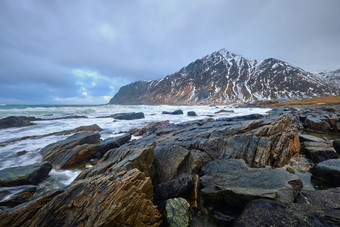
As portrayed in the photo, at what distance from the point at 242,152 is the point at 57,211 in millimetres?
7982

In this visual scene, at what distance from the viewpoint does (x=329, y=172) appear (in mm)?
5629

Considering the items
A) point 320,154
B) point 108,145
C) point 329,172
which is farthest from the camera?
point 108,145

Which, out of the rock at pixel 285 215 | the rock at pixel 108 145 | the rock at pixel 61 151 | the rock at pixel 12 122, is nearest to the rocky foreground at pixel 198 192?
the rock at pixel 285 215

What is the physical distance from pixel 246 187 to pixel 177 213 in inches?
95.2

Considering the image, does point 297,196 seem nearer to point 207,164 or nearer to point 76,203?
point 207,164

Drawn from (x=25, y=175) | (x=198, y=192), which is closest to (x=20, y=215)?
(x=25, y=175)

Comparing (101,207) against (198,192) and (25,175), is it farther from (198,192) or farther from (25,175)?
(25,175)

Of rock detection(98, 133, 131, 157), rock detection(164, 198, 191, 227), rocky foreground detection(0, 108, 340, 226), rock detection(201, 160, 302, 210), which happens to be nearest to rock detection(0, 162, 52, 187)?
rocky foreground detection(0, 108, 340, 226)

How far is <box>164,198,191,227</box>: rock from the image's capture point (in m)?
3.85

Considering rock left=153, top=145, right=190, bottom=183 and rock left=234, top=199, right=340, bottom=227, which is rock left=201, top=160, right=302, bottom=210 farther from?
rock left=153, top=145, right=190, bottom=183

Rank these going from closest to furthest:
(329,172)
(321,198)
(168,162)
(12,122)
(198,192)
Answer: (321,198) < (198,192) < (329,172) < (168,162) < (12,122)

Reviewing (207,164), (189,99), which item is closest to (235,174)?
(207,164)

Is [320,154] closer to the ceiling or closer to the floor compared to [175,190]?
closer to the floor

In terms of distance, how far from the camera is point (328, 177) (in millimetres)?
5672
